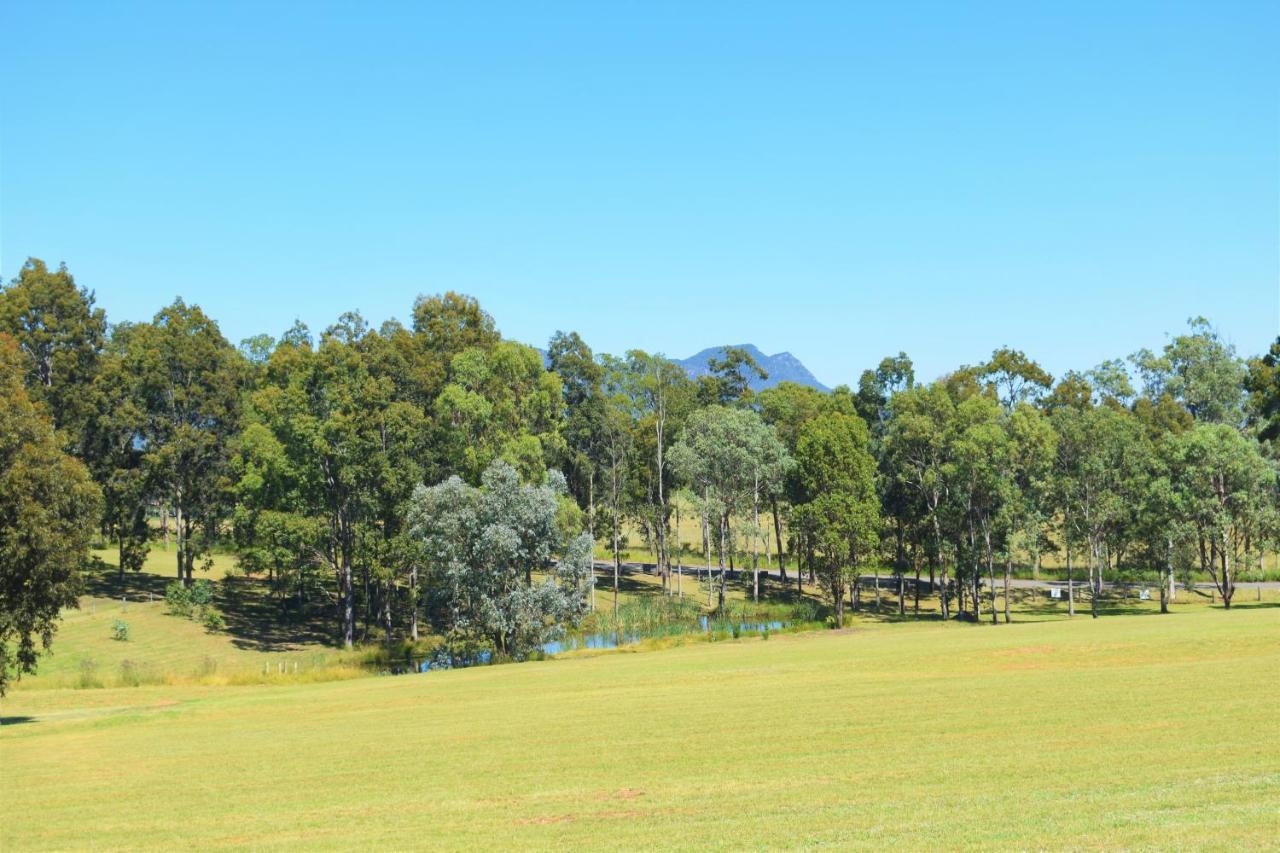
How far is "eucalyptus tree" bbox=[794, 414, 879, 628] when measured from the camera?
251 ft

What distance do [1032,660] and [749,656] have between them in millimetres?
16477

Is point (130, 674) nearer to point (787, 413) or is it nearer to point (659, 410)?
point (659, 410)

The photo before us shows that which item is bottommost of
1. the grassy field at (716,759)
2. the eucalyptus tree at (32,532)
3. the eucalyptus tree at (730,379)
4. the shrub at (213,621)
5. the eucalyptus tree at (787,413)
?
the shrub at (213,621)

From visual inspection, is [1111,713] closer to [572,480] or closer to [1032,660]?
[1032,660]

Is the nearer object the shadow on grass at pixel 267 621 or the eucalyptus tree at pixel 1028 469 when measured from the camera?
the shadow on grass at pixel 267 621

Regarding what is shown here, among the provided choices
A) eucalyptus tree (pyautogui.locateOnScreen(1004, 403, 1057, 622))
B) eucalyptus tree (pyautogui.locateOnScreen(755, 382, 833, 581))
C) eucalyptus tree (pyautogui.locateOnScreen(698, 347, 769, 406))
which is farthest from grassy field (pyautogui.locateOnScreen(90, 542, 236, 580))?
eucalyptus tree (pyautogui.locateOnScreen(1004, 403, 1057, 622))

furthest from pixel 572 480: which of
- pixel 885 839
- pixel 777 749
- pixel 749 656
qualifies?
pixel 885 839

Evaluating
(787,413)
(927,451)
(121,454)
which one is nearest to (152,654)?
(121,454)

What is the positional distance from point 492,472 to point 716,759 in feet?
136

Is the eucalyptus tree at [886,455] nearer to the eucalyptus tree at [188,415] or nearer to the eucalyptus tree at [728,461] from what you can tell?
the eucalyptus tree at [728,461]

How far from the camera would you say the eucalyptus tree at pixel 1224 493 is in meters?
72.1

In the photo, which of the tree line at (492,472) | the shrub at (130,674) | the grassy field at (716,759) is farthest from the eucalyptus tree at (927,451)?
the shrub at (130,674)

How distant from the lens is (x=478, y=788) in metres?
25.2

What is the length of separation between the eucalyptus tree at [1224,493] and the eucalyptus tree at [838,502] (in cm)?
2235
